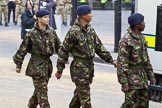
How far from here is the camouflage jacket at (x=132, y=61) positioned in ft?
21.8

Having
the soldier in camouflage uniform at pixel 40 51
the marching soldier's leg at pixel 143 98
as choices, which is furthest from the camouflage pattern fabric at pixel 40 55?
the marching soldier's leg at pixel 143 98

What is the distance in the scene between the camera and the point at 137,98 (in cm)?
688

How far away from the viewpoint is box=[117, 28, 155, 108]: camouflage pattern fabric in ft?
21.8

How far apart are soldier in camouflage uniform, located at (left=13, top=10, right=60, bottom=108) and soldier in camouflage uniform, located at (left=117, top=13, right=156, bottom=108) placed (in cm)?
120

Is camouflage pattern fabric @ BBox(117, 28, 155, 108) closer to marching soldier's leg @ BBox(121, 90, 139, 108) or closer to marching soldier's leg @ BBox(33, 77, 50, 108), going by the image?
marching soldier's leg @ BBox(121, 90, 139, 108)

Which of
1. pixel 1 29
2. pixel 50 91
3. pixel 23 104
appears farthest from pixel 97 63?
pixel 1 29

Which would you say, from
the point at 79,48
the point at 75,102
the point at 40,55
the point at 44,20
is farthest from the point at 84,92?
the point at 44,20

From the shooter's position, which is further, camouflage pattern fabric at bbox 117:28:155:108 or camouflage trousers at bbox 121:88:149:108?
camouflage trousers at bbox 121:88:149:108

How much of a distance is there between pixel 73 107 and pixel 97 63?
260 inches

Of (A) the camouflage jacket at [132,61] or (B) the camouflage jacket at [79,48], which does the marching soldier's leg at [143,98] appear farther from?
(B) the camouflage jacket at [79,48]

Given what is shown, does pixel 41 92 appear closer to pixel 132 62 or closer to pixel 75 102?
pixel 75 102

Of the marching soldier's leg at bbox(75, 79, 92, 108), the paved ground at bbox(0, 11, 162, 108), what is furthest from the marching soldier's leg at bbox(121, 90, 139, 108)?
the paved ground at bbox(0, 11, 162, 108)

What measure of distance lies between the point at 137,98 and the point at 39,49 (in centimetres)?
163

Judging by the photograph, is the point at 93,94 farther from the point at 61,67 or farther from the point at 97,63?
the point at 97,63
